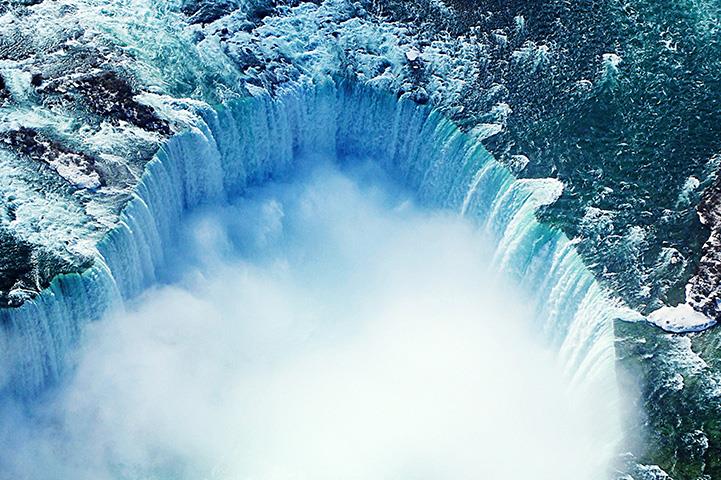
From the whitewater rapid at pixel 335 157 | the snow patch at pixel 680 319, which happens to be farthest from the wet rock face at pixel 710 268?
the whitewater rapid at pixel 335 157

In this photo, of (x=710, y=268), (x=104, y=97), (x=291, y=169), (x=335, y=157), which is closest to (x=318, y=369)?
(x=291, y=169)

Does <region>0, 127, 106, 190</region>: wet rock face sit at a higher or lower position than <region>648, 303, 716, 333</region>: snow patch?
lower

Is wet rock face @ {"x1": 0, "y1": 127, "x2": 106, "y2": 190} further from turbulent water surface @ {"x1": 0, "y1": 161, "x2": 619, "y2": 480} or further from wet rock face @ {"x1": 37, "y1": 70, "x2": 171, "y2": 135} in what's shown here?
turbulent water surface @ {"x1": 0, "y1": 161, "x2": 619, "y2": 480}

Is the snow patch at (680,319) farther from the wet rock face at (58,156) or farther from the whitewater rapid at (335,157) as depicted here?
the wet rock face at (58,156)

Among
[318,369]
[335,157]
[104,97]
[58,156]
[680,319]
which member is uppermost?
[680,319]

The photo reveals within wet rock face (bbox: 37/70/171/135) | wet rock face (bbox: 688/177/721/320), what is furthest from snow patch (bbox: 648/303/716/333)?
wet rock face (bbox: 37/70/171/135)

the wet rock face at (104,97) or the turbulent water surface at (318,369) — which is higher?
the wet rock face at (104,97)

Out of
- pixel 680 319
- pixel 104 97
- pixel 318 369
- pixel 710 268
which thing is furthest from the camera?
pixel 104 97

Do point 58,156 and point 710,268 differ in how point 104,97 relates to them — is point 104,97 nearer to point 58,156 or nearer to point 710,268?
point 58,156
